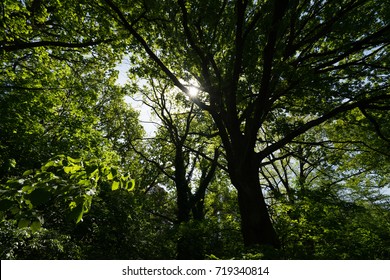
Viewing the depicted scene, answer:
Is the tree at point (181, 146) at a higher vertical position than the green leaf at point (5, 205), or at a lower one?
higher

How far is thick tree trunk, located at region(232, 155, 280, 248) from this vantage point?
6941mm

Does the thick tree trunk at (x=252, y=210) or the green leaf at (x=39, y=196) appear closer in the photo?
the green leaf at (x=39, y=196)

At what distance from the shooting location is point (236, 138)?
8.64m

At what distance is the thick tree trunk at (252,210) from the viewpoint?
22.8 feet

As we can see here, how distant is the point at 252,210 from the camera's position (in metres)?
7.35

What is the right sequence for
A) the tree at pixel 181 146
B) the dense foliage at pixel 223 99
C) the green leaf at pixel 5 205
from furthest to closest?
the tree at pixel 181 146
the dense foliage at pixel 223 99
the green leaf at pixel 5 205

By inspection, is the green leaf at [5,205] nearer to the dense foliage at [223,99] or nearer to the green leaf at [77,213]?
the green leaf at [77,213]

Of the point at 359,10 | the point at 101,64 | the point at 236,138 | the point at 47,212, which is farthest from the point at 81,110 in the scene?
the point at 359,10

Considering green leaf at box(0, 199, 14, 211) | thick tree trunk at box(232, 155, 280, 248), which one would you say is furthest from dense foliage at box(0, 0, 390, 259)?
green leaf at box(0, 199, 14, 211)

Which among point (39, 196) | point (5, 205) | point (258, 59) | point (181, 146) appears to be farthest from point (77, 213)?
point (181, 146)

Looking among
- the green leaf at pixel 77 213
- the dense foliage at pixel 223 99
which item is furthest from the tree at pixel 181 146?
the green leaf at pixel 77 213

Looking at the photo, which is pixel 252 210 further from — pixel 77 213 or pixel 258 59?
pixel 77 213

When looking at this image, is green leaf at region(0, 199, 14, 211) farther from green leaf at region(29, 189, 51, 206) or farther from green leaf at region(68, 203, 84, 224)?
green leaf at region(68, 203, 84, 224)
